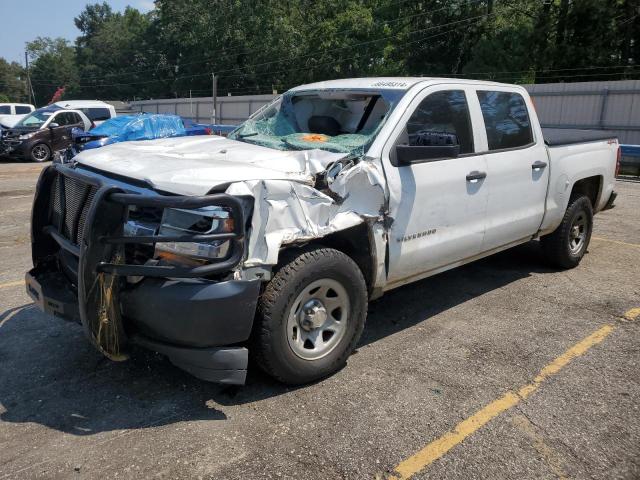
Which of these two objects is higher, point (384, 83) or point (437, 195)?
point (384, 83)

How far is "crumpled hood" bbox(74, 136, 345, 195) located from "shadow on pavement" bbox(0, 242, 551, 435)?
128cm

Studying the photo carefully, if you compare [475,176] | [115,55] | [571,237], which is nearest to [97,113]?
[571,237]

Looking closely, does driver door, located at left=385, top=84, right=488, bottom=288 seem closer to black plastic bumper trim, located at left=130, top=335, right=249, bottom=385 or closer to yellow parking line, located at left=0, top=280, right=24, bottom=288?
black plastic bumper trim, located at left=130, top=335, right=249, bottom=385

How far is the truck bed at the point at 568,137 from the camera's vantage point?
564cm

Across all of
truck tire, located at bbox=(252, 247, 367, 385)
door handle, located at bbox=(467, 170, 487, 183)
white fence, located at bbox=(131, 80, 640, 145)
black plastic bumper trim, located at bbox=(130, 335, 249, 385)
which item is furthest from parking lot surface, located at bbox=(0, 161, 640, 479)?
white fence, located at bbox=(131, 80, 640, 145)

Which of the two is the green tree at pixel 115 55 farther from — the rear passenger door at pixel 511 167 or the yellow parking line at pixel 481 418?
the yellow parking line at pixel 481 418

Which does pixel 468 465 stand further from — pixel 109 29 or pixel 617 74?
pixel 109 29

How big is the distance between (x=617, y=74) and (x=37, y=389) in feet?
104

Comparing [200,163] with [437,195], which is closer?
[200,163]

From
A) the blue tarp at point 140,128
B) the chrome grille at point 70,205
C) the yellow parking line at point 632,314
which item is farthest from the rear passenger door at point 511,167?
the blue tarp at point 140,128

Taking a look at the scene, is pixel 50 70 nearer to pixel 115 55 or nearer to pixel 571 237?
pixel 115 55

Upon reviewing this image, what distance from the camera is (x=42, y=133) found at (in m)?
Result: 17.9

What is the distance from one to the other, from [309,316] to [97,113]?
17.8 metres

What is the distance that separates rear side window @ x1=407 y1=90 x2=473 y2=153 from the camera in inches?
165
